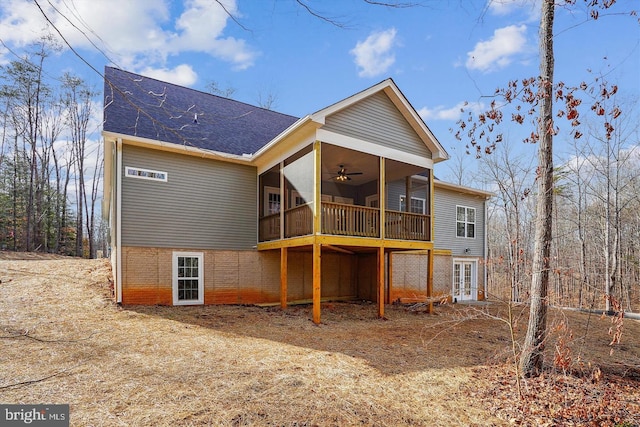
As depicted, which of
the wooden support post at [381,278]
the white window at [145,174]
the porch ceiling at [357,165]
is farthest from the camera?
the porch ceiling at [357,165]

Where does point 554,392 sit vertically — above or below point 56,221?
below

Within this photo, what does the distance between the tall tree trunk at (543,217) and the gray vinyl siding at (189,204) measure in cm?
821

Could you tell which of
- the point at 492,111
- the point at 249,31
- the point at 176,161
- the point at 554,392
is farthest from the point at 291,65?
the point at 176,161

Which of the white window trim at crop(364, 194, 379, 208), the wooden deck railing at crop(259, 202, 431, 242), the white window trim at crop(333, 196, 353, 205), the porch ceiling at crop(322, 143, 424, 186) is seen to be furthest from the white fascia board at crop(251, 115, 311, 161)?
the white window trim at crop(364, 194, 379, 208)

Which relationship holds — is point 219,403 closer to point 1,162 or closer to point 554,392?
point 554,392

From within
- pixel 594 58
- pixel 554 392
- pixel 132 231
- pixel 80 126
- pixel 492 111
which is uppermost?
pixel 80 126

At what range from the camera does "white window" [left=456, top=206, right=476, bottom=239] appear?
15.5 metres

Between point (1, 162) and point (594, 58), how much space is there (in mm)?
31007

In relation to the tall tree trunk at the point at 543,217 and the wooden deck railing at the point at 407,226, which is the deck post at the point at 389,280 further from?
the tall tree trunk at the point at 543,217

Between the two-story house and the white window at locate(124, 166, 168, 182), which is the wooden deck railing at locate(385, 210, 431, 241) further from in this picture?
the white window at locate(124, 166, 168, 182)

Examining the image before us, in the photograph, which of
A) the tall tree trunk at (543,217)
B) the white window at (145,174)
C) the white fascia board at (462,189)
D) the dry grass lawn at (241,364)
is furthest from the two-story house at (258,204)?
the tall tree trunk at (543,217)

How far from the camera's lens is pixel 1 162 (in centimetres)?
2298

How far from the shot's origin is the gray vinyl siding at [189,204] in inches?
375

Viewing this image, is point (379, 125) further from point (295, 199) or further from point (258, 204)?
point (258, 204)
